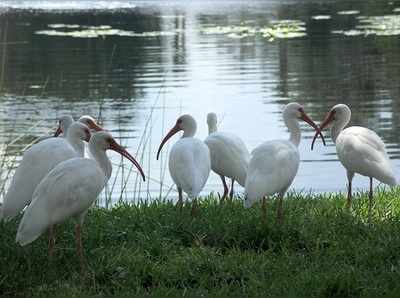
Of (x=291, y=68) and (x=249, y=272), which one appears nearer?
(x=249, y=272)

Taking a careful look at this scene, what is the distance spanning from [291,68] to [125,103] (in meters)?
5.08

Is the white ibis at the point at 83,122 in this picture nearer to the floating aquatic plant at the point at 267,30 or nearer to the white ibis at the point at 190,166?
the white ibis at the point at 190,166

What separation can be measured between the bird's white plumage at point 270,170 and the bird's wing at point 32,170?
4.71 ft

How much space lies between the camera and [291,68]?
22.5 metres

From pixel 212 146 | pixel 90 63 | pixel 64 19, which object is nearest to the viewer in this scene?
pixel 212 146

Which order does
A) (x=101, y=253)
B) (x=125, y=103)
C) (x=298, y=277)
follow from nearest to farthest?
(x=298, y=277), (x=101, y=253), (x=125, y=103)

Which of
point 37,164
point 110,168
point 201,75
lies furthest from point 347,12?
point 110,168

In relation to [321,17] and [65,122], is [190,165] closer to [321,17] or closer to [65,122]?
[65,122]

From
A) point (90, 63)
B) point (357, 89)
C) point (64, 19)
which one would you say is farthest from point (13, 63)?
point (64, 19)

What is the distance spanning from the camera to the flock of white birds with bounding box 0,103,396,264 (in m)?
6.85

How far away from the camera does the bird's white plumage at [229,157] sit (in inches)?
364

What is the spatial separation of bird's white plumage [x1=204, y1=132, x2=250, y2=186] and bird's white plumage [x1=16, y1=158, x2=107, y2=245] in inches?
91.8

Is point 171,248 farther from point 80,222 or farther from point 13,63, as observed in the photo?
point 13,63

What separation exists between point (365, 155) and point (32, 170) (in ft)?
9.15
